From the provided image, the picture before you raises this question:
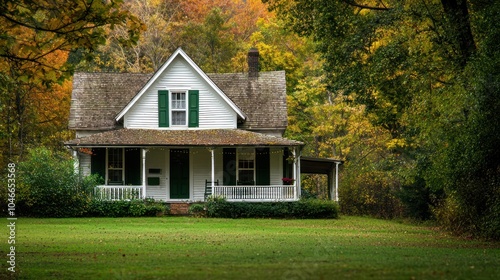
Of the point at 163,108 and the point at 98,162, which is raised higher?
the point at 163,108

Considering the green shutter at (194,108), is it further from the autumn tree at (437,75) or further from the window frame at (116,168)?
the autumn tree at (437,75)

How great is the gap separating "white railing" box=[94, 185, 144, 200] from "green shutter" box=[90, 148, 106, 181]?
1.38 m

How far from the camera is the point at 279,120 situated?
3791cm

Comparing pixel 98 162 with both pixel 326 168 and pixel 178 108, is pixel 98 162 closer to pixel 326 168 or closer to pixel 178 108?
pixel 178 108

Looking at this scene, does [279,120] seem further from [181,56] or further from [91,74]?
[91,74]

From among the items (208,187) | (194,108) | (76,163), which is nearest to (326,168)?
(208,187)

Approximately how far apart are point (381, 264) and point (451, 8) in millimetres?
11995

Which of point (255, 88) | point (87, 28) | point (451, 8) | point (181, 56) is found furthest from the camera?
point (255, 88)

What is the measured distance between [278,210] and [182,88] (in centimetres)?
744

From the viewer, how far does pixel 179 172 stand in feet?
121

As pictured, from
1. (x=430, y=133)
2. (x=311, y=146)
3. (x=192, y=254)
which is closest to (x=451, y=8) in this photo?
(x=430, y=133)

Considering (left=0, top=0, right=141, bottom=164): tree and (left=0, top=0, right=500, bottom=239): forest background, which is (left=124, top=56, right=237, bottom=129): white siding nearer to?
(left=0, top=0, right=500, bottom=239): forest background

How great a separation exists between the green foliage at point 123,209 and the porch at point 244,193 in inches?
30.5

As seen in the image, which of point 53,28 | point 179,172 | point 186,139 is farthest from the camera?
point 179,172
